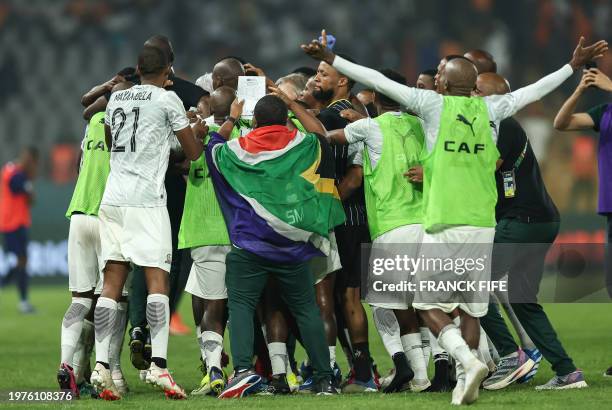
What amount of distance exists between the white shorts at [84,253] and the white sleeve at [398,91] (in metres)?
2.30

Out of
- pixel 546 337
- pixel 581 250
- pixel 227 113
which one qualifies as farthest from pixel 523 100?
pixel 581 250

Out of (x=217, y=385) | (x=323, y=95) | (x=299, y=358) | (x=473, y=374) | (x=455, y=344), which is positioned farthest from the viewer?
(x=299, y=358)

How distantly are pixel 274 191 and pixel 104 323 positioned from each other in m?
1.53

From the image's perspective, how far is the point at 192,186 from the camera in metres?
8.76

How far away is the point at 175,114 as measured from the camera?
319 inches

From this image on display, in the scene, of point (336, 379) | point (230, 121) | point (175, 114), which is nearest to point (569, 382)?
point (336, 379)

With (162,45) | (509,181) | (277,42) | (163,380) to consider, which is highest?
(277,42)

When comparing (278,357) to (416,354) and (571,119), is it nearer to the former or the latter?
(416,354)

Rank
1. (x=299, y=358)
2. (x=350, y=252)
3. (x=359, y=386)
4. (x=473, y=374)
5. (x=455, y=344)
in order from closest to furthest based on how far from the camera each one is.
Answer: (x=473, y=374) → (x=455, y=344) → (x=359, y=386) → (x=350, y=252) → (x=299, y=358)

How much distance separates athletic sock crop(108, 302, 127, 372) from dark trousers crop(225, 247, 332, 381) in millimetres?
961

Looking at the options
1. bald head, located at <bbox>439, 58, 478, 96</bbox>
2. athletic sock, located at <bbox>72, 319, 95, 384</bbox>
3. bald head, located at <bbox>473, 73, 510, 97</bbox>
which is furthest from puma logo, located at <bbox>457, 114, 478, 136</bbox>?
athletic sock, located at <bbox>72, 319, 95, 384</bbox>

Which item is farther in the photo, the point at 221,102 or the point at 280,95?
the point at 221,102

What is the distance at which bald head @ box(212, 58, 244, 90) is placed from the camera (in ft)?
30.6

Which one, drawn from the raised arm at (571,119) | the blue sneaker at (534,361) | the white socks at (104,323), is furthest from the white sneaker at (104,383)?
the raised arm at (571,119)
